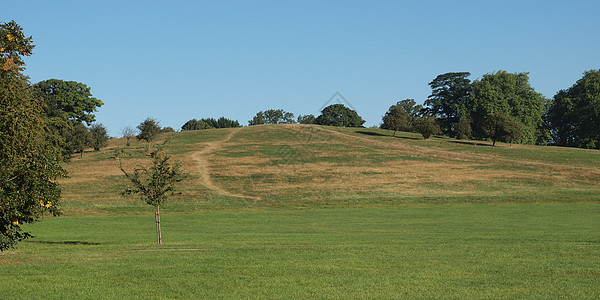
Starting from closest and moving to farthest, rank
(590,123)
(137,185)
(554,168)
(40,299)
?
1. (40,299)
2. (137,185)
3. (554,168)
4. (590,123)

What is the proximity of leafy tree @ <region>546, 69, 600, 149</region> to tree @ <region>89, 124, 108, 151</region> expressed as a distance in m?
108

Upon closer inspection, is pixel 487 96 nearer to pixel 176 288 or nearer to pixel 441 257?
pixel 441 257

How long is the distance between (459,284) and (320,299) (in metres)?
4.47

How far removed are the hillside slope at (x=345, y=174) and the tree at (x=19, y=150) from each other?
60.9 feet

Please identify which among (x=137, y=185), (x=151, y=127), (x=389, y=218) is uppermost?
(x=151, y=127)

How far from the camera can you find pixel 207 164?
86438 millimetres

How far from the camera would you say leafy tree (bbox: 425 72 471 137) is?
151 meters

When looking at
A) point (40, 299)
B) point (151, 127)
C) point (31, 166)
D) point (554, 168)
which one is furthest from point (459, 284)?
point (151, 127)

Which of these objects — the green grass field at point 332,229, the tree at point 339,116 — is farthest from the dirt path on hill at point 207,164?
the tree at point 339,116

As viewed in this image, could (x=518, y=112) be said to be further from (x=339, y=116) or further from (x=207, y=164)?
(x=207, y=164)

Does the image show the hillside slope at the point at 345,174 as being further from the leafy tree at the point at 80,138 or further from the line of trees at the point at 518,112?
the line of trees at the point at 518,112

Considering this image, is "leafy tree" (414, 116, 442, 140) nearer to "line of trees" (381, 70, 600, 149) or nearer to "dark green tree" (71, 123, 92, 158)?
"line of trees" (381, 70, 600, 149)

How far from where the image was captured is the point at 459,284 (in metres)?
15.1

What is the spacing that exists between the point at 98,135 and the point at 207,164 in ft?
94.2
